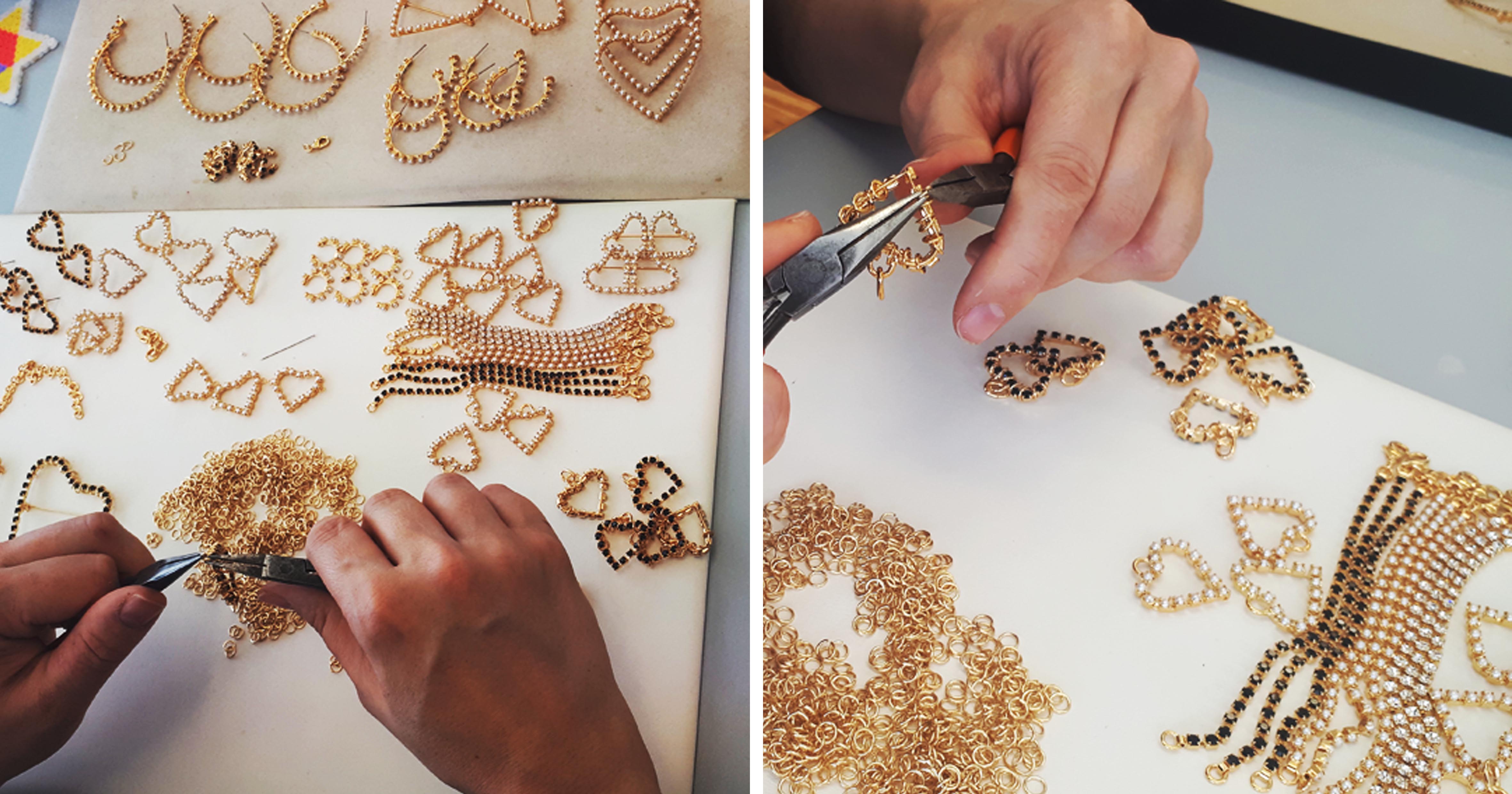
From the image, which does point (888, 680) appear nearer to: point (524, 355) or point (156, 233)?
point (524, 355)

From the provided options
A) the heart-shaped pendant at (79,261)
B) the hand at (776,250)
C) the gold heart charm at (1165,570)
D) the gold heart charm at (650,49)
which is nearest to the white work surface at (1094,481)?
the gold heart charm at (1165,570)

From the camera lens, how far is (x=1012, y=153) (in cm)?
57

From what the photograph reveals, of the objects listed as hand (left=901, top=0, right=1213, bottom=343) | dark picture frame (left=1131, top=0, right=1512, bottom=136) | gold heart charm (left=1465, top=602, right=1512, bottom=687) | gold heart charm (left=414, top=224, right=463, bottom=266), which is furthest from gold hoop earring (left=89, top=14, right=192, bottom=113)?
gold heart charm (left=1465, top=602, right=1512, bottom=687)

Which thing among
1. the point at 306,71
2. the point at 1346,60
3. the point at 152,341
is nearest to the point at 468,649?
the point at 152,341

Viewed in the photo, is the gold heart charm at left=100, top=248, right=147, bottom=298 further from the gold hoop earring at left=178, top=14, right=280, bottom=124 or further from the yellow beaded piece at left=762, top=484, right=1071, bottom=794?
the yellow beaded piece at left=762, top=484, right=1071, bottom=794

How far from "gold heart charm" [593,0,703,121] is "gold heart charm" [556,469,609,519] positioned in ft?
1.03

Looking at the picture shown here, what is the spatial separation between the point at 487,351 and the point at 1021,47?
0.42 m

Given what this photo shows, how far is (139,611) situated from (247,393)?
0.51 feet

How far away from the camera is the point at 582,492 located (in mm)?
525

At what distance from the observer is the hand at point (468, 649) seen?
42 cm

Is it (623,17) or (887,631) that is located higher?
(623,17)

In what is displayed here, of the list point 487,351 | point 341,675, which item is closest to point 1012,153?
point 487,351

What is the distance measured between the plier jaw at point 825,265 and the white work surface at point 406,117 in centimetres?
22

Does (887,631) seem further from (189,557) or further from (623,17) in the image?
(623,17)
